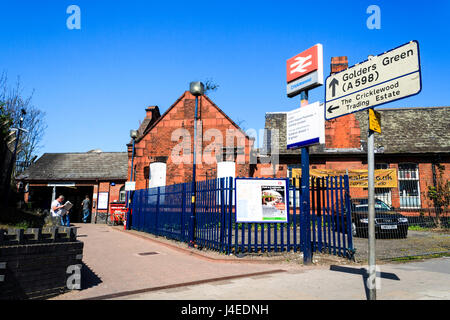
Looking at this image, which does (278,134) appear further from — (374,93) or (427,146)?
(374,93)

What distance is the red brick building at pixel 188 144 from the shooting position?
17.9 metres

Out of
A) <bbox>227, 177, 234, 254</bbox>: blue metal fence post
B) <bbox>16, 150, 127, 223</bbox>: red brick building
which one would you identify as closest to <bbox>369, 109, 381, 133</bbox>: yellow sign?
<bbox>227, 177, 234, 254</bbox>: blue metal fence post

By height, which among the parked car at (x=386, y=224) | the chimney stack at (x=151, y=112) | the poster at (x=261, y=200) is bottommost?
the parked car at (x=386, y=224)

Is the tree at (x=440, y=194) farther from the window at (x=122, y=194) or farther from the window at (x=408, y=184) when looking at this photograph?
the window at (x=122, y=194)

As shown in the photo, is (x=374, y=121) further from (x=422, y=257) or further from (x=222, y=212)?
(x=422, y=257)

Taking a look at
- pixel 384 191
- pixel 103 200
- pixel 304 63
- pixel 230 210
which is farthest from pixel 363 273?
pixel 103 200

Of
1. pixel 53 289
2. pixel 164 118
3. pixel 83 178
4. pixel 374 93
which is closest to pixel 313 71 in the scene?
pixel 374 93

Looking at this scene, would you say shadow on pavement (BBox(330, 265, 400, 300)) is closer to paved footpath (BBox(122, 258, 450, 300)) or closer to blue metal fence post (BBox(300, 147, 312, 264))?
paved footpath (BBox(122, 258, 450, 300))

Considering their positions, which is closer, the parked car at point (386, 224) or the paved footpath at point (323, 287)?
the paved footpath at point (323, 287)

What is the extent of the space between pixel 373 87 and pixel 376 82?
0.07 m

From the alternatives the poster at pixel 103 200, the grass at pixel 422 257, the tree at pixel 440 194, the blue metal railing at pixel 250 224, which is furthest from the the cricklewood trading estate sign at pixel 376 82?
the poster at pixel 103 200

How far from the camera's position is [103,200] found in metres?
25.9

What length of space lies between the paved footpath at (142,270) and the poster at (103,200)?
57.2 ft

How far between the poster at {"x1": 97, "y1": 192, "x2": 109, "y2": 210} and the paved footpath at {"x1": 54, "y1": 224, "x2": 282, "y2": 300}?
57.2 feet
